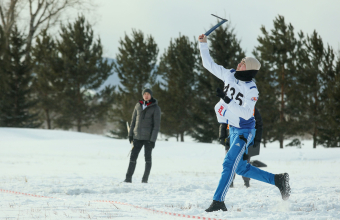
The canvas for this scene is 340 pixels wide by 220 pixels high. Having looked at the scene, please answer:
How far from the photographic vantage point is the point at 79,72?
Answer: 2892cm

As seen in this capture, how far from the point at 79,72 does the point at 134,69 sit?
4.61m

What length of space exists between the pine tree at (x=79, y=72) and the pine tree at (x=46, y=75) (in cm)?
50

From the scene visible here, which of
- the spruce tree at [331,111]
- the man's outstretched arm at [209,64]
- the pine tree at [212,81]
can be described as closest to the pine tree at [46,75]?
the pine tree at [212,81]

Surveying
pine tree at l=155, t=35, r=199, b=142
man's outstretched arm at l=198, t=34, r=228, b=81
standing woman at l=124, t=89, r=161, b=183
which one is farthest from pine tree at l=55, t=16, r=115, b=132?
man's outstretched arm at l=198, t=34, r=228, b=81

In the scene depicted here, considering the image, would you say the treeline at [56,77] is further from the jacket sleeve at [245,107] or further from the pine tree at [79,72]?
the jacket sleeve at [245,107]

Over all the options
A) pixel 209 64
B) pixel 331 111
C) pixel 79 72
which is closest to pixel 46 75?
pixel 79 72

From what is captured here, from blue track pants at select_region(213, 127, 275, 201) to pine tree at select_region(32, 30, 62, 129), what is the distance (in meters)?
27.2

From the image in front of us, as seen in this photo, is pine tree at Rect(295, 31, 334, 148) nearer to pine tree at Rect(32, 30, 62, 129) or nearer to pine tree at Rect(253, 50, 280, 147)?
pine tree at Rect(253, 50, 280, 147)

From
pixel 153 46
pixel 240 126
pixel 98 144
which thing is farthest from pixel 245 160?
pixel 153 46

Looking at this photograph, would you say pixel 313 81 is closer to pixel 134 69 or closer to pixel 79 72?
pixel 134 69

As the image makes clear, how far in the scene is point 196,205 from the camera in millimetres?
4516

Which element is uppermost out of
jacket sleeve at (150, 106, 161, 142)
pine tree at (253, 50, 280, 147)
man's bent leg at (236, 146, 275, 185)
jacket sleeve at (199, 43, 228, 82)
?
pine tree at (253, 50, 280, 147)

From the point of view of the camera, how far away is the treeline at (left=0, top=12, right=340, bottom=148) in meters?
23.5

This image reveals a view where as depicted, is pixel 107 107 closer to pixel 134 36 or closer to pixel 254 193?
pixel 134 36
